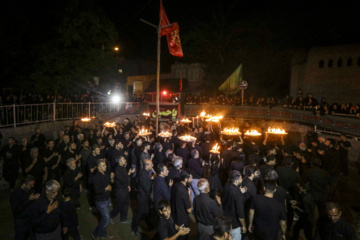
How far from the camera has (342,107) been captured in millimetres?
14211

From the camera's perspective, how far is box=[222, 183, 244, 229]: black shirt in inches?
185

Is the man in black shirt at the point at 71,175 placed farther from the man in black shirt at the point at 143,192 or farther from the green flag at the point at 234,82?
the green flag at the point at 234,82

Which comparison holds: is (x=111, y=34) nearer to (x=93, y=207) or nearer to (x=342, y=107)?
(x=93, y=207)

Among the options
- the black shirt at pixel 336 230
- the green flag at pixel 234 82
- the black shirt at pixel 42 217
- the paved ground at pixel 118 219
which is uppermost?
the green flag at pixel 234 82

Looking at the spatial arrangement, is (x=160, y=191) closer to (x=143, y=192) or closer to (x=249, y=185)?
(x=143, y=192)

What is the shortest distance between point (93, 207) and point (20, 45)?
9.89 metres

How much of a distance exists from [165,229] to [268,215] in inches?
72.3

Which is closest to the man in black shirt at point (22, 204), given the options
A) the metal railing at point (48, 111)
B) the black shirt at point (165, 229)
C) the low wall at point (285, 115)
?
the black shirt at point (165, 229)

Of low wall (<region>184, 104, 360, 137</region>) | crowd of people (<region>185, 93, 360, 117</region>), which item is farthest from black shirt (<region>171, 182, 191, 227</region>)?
crowd of people (<region>185, 93, 360, 117</region>)

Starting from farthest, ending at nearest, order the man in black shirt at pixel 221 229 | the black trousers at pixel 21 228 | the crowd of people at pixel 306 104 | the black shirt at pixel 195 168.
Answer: the crowd of people at pixel 306 104
the black shirt at pixel 195 168
the black trousers at pixel 21 228
the man in black shirt at pixel 221 229

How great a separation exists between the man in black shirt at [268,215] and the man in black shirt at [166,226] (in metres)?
1.39

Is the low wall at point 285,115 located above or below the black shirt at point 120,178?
above

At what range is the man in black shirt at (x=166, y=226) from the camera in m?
3.83

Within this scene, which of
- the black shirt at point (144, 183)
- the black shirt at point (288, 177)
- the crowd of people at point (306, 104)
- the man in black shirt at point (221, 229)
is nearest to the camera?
the man in black shirt at point (221, 229)
